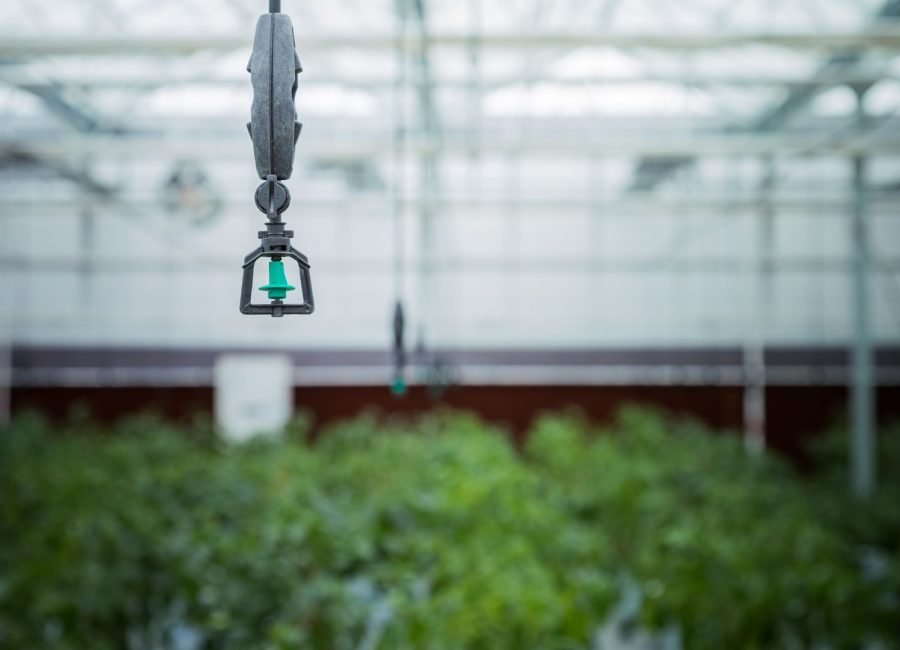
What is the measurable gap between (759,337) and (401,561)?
45.7 feet

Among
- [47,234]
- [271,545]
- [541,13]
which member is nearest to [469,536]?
[271,545]

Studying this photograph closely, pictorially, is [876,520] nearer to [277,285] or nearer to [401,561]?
[401,561]

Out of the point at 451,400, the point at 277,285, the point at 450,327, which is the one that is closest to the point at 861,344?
the point at 450,327

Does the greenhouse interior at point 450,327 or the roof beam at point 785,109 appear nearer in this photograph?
the greenhouse interior at point 450,327

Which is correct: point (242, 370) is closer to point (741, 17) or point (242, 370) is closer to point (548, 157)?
point (548, 157)

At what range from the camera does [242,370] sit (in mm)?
19969

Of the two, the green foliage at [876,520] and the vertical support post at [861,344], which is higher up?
the vertical support post at [861,344]

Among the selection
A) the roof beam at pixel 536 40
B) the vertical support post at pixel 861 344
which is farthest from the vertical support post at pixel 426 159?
the vertical support post at pixel 861 344

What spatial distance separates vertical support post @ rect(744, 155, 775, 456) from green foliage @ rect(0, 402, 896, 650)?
9611mm

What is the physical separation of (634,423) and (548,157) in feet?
20.2

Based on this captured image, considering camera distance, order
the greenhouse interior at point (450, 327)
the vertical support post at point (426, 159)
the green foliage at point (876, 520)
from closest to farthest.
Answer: the greenhouse interior at point (450, 327) → the green foliage at point (876, 520) → the vertical support post at point (426, 159)

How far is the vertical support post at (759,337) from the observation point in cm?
1961

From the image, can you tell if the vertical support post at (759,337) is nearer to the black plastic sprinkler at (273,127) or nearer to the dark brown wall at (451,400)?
the dark brown wall at (451,400)

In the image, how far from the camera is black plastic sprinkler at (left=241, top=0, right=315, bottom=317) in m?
1.84
